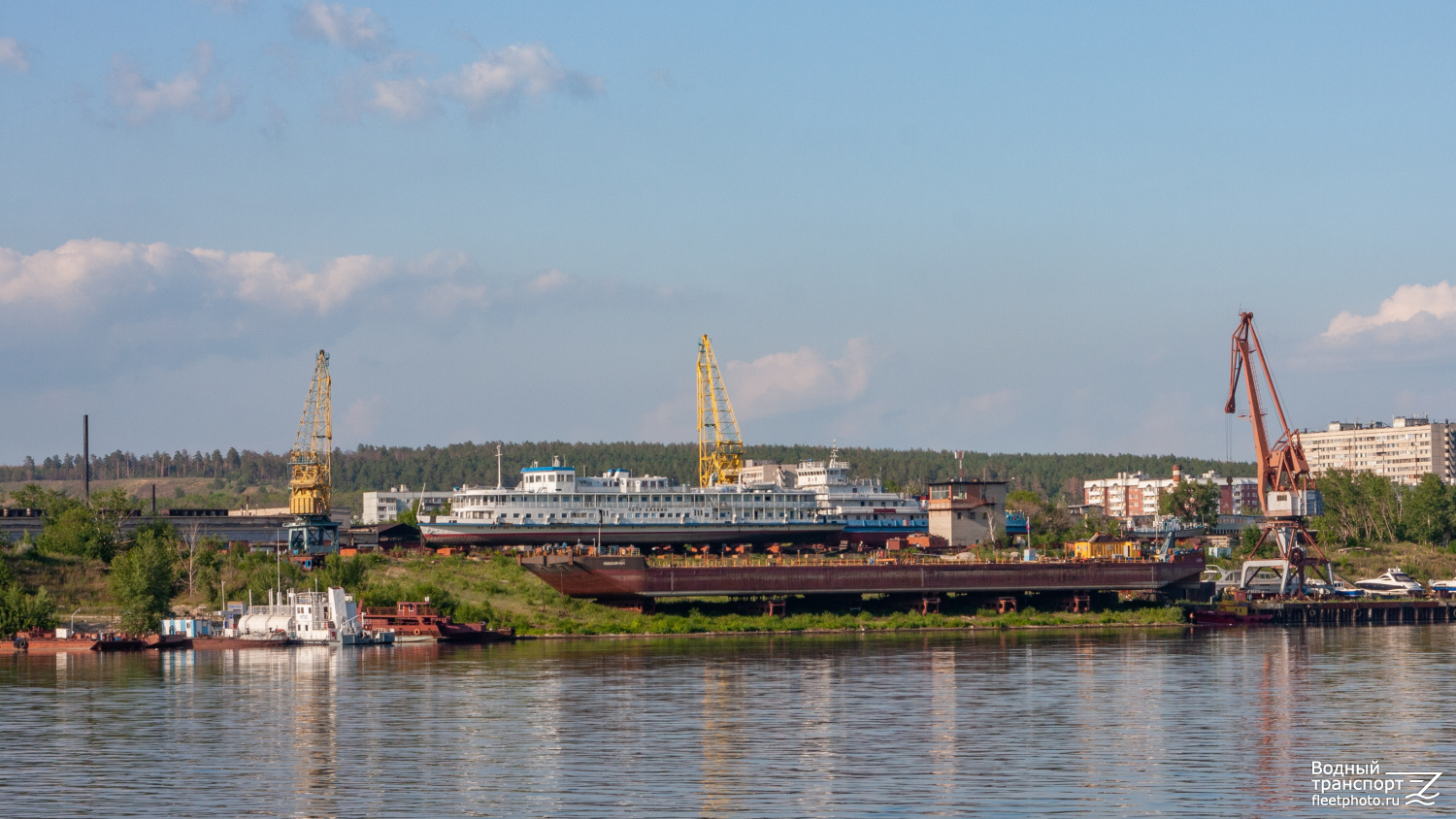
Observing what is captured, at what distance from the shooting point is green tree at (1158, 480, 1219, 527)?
193 metres

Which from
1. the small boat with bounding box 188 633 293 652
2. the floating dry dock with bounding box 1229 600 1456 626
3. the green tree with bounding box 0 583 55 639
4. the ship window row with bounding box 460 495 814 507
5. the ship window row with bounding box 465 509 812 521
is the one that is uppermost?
the ship window row with bounding box 460 495 814 507

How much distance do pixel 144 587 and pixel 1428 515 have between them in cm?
13341

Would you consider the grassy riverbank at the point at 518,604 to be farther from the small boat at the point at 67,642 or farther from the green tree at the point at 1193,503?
the green tree at the point at 1193,503

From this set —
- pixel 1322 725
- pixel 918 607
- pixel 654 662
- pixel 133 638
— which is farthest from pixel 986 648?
pixel 133 638

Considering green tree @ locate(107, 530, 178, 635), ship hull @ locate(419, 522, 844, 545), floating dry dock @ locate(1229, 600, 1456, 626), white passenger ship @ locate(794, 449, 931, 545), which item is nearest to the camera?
green tree @ locate(107, 530, 178, 635)

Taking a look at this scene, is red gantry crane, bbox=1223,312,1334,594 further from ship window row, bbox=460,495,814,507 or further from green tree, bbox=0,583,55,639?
green tree, bbox=0,583,55,639

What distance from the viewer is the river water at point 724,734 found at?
3281 centimetres

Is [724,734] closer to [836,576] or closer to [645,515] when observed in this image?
[836,576]

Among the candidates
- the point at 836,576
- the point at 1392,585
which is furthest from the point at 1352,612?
the point at 836,576

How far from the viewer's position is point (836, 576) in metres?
101

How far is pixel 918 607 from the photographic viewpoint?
104 metres

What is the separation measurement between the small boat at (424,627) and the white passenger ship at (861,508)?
60783 mm

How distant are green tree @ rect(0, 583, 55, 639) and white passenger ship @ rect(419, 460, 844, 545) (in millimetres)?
43529

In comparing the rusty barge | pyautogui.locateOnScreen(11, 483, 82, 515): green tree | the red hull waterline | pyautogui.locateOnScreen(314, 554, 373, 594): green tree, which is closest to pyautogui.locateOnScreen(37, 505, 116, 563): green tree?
pyautogui.locateOnScreen(11, 483, 82, 515): green tree
